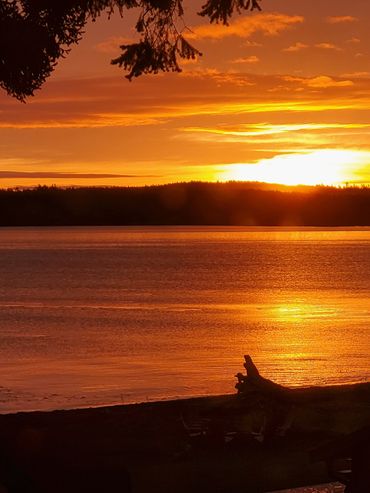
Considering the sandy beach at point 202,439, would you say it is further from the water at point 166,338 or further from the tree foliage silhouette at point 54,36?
the water at point 166,338

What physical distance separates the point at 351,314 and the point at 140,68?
132 ft

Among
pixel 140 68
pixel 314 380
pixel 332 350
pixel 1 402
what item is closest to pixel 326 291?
pixel 332 350

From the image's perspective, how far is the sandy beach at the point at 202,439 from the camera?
319 inches

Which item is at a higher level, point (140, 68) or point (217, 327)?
point (217, 327)

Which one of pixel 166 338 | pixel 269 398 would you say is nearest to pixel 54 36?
pixel 269 398

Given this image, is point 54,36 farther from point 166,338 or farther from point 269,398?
point 166,338

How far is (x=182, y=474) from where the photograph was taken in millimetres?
8094

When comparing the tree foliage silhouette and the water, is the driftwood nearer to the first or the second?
the tree foliage silhouette

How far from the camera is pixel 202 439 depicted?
28.3ft

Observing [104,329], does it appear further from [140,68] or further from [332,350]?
[140,68]

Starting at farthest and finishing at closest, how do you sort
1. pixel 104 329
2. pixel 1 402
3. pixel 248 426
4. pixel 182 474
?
pixel 104 329 < pixel 1 402 < pixel 248 426 < pixel 182 474

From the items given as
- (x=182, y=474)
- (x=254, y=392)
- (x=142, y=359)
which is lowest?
(x=182, y=474)

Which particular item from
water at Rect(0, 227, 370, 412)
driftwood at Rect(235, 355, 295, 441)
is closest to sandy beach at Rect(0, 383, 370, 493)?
driftwood at Rect(235, 355, 295, 441)

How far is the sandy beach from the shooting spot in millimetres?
8109
